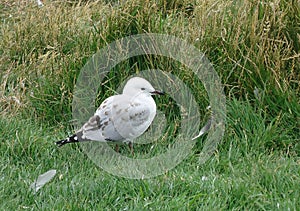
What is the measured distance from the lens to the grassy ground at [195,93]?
3.92m

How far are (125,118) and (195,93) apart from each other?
0.71 metres

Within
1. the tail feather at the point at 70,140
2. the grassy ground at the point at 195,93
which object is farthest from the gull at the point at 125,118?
the grassy ground at the point at 195,93

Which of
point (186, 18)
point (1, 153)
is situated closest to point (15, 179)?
point (1, 153)

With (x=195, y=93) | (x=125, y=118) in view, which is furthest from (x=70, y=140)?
(x=195, y=93)

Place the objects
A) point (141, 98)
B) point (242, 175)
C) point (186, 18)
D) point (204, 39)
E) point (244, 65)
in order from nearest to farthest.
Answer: point (242, 175)
point (141, 98)
point (244, 65)
point (204, 39)
point (186, 18)

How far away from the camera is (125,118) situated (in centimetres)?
449

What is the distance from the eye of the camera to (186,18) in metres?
6.28

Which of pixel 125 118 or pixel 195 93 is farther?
pixel 195 93

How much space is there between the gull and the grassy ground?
184mm

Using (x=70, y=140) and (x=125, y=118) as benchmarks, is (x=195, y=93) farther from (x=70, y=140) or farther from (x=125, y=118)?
(x=70, y=140)

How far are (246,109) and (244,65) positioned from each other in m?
0.40

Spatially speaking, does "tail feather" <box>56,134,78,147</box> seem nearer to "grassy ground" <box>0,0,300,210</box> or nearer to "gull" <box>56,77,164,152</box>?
"gull" <box>56,77,164,152</box>

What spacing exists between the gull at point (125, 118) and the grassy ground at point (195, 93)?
7.3 inches

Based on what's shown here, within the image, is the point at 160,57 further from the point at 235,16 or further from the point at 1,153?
the point at 1,153
